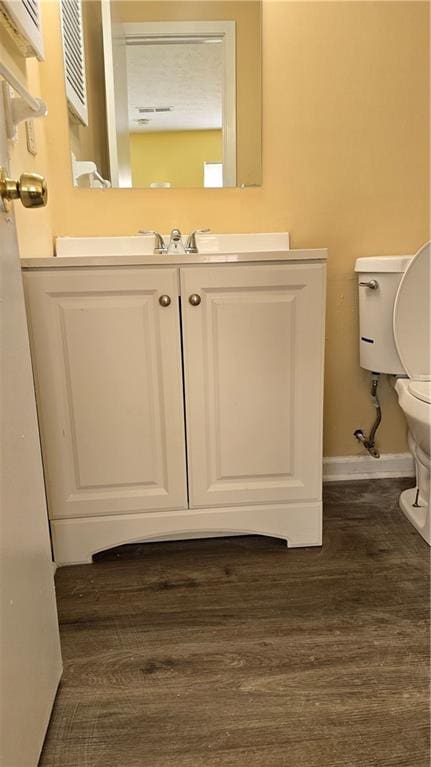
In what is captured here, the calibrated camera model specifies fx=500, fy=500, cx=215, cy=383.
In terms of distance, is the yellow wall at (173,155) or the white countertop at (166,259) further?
the yellow wall at (173,155)

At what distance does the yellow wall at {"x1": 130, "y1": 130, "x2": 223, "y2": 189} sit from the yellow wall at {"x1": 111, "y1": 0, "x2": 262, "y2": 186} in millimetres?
104

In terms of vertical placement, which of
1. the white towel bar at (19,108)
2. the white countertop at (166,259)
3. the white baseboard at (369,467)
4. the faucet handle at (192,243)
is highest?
the white towel bar at (19,108)

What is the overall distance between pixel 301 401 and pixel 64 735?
88 cm

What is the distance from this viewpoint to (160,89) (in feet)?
5.11

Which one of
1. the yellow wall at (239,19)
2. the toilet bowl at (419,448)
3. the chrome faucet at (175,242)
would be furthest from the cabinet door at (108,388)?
the yellow wall at (239,19)

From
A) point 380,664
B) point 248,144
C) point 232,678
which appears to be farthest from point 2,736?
point 248,144

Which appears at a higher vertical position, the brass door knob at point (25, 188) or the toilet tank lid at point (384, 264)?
the brass door knob at point (25, 188)

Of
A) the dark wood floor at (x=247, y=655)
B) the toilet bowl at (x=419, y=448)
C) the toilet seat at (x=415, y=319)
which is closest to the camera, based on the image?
the dark wood floor at (x=247, y=655)

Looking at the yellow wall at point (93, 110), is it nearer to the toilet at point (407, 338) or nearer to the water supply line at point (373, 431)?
the toilet at point (407, 338)

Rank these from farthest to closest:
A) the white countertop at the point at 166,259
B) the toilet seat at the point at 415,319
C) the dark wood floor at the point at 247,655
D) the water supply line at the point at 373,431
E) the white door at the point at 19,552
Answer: the water supply line at the point at 373,431 < the toilet seat at the point at 415,319 < the white countertop at the point at 166,259 < the dark wood floor at the point at 247,655 < the white door at the point at 19,552

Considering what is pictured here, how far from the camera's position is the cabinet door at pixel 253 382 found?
1251 mm

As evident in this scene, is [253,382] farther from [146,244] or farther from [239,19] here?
[239,19]

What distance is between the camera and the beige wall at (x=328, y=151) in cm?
157

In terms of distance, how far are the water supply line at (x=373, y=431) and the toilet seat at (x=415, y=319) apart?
0.26 m
